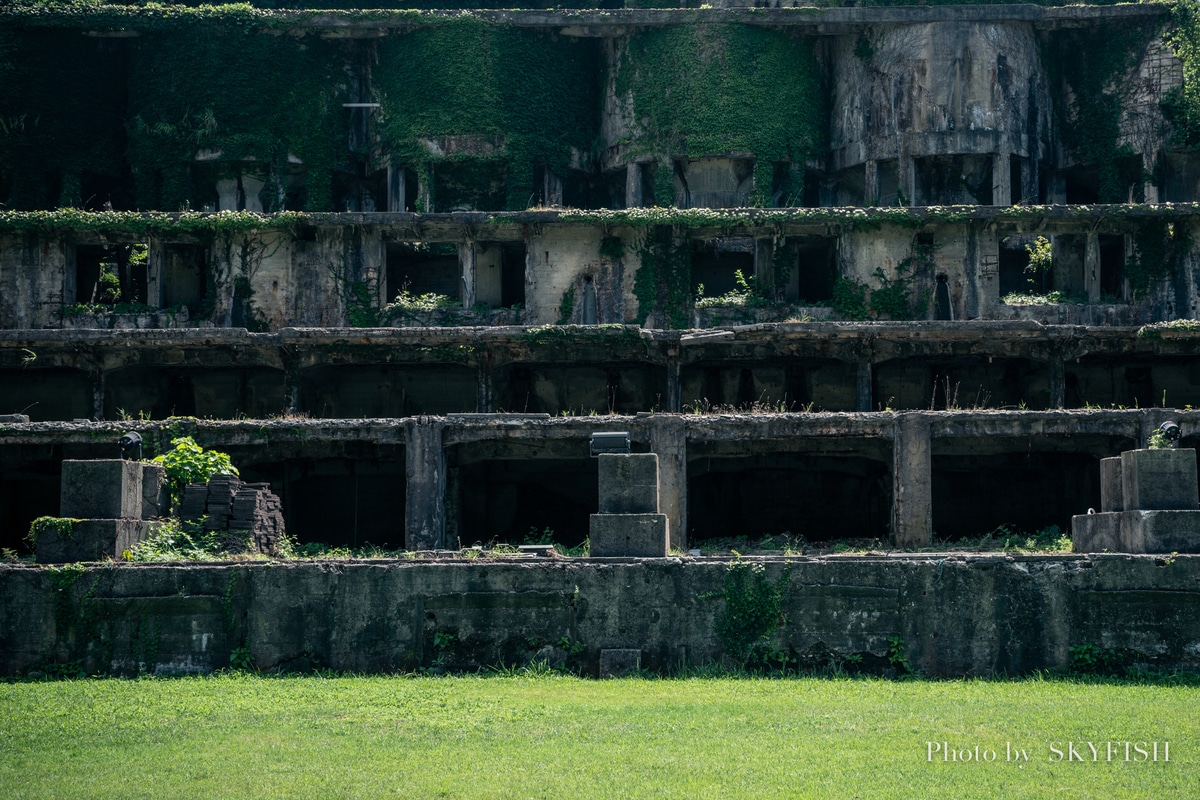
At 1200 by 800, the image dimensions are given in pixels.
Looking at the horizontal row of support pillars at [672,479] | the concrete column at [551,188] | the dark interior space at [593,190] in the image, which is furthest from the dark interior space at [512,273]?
the horizontal row of support pillars at [672,479]

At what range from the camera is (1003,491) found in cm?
3662

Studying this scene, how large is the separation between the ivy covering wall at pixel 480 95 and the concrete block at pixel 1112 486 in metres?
24.5

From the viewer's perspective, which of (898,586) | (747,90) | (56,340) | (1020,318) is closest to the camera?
(898,586)

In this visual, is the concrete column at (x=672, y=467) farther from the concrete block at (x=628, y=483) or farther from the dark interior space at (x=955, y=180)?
the dark interior space at (x=955, y=180)

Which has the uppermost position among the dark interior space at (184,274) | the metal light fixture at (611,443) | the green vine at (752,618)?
the dark interior space at (184,274)

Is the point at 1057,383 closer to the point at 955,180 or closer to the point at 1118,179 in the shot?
the point at 955,180

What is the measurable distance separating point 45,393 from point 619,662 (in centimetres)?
2243

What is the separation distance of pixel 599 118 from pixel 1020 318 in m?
14.8

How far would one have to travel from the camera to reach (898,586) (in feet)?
71.3

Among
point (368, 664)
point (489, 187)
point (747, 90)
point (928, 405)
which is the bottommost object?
point (368, 664)

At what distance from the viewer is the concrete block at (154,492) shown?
25000 millimetres

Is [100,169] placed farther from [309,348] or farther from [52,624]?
[52,624]

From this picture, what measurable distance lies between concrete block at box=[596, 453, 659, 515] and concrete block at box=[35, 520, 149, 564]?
287 inches

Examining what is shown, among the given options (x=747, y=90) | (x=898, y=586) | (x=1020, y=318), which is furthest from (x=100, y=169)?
(x=898, y=586)
